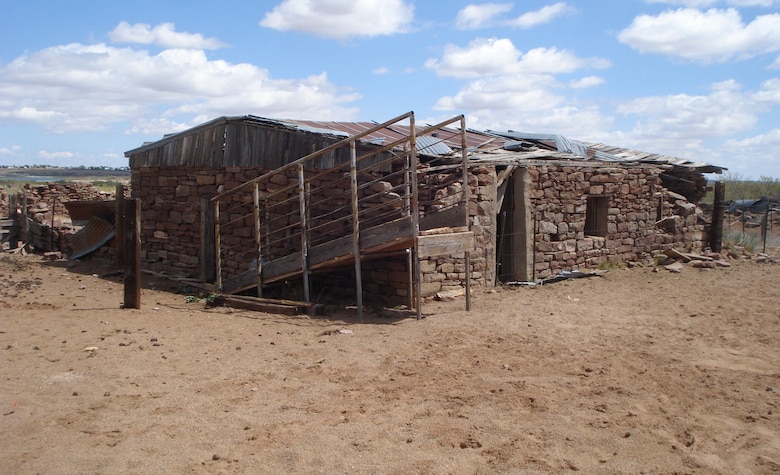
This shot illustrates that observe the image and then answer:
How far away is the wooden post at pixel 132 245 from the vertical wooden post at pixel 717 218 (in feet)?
39.9

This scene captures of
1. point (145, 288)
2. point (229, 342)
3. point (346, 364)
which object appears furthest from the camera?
point (145, 288)

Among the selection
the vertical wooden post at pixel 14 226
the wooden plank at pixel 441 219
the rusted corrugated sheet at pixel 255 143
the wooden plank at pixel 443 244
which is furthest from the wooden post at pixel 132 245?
the vertical wooden post at pixel 14 226

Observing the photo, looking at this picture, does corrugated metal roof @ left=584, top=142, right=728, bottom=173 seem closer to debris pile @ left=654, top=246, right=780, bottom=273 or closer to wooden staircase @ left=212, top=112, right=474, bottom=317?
debris pile @ left=654, top=246, right=780, bottom=273

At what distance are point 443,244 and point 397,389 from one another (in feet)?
9.64

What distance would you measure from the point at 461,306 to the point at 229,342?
340 centimetres

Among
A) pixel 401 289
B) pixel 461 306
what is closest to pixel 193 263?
pixel 401 289

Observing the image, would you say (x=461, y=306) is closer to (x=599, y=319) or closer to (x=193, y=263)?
(x=599, y=319)

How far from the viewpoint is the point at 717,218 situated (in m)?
13.9

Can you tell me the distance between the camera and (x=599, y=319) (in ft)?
25.9

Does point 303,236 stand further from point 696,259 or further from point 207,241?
point 696,259

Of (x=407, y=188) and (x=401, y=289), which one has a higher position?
(x=407, y=188)

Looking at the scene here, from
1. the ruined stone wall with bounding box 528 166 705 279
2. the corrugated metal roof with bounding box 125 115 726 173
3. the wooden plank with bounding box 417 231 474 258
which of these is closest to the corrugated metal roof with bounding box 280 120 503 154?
the corrugated metal roof with bounding box 125 115 726 173

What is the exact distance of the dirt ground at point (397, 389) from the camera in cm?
397

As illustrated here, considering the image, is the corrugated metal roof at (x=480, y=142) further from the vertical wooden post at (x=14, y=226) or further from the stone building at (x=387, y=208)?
the vertical wooden post at (x=14, y=226)
